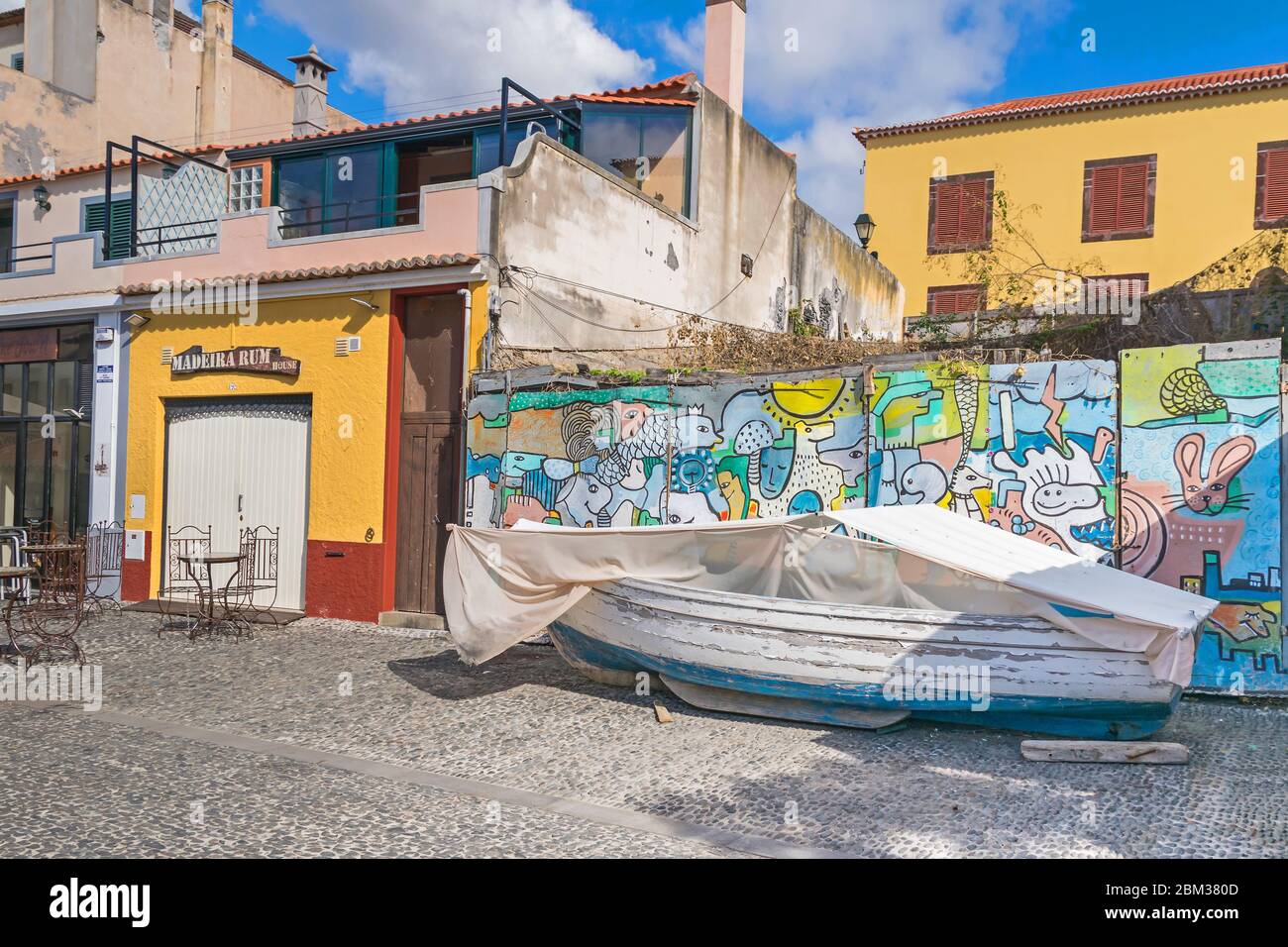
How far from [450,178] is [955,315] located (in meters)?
8.29

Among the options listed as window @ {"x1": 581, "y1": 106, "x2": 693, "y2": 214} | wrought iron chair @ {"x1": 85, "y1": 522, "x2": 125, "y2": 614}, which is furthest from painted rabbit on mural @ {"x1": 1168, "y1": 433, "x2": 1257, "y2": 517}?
wrought iron chair @ {"x1": 85, "y1": 522, "x2": 125, "y2": 614}

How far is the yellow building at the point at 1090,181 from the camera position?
2139 centimetres

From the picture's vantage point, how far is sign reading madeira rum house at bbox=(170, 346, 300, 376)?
46.8 feet

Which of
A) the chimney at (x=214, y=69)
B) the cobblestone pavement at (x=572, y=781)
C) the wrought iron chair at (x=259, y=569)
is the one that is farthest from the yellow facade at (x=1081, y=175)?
the wrought iron chair at (x=259, y=569)

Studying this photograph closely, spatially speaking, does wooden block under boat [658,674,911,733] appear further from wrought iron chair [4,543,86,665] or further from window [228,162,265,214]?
window [228,162,265,214]

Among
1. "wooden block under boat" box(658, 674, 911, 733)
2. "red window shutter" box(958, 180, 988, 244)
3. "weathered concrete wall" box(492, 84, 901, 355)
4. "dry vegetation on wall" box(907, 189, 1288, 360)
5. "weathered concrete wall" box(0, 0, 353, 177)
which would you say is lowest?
"wooden block under boat" box(658, 674, 911, 733)

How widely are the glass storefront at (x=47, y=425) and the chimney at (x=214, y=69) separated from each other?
9.33 m

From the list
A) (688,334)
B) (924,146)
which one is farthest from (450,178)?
(924,146)

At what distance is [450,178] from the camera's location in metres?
16.4

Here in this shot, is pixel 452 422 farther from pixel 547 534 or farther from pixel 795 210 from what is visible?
pixel 795 210

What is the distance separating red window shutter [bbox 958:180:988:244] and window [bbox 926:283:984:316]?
1138 millimetres

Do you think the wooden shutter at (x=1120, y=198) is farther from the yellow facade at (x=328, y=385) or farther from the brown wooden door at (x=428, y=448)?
the yellow facade at (x=328, y=385)

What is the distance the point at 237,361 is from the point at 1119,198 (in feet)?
61.7

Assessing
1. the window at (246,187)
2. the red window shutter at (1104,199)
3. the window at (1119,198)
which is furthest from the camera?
the red window shutter at (1104,199)
